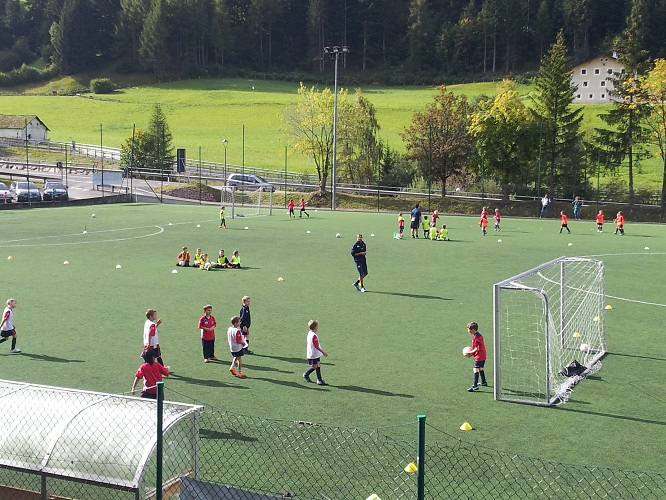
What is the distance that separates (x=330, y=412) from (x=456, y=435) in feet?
7.10

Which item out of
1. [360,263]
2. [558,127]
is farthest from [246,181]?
[360,263]

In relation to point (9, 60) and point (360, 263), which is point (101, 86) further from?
point (360, 263)

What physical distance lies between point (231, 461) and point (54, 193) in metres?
54.9

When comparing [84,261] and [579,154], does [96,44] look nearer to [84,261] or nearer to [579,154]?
[579,154]

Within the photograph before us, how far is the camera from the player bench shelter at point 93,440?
25.3 ft

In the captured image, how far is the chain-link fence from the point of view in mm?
7832

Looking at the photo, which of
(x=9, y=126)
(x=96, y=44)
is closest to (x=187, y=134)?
(x=9, y=126)

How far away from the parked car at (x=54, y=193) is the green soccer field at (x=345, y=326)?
20.6 meters

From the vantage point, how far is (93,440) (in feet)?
25.7

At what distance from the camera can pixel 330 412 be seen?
13445 millimetres

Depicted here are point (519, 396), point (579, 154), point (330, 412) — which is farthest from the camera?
point (579, 154)

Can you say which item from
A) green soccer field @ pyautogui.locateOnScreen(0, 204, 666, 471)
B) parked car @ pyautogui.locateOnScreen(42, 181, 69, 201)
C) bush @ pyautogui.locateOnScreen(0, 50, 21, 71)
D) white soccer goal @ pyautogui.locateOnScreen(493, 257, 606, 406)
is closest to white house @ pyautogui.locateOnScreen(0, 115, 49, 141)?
parked car @ pyautogui.locateOnScreen(42, 181, 69, 201)

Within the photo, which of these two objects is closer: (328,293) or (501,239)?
(328,293)

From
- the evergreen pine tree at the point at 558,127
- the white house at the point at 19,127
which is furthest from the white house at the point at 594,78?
the white house at the point at 19,127
